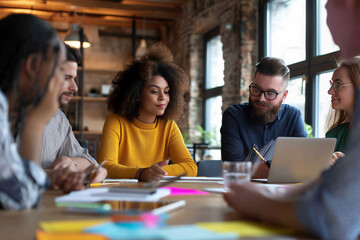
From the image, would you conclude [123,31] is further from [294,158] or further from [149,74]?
[294,158]

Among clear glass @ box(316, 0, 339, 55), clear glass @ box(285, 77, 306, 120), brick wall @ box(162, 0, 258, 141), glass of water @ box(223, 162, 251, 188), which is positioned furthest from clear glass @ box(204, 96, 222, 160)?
glass of water @ box(223, 162, 251, 188)

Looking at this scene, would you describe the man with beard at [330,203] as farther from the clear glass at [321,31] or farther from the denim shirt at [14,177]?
the clear glass at [321,31]

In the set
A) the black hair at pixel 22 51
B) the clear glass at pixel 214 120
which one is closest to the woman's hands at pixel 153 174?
the black hair at pixel 22 51

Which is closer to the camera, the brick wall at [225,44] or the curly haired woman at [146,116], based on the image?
the curly haired woman at [146,116]

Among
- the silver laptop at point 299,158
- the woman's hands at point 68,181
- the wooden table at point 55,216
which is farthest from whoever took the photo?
the silver laptop at point 299,158

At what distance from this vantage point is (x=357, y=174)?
85 centimetres

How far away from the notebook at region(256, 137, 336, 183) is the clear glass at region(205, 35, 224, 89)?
469 centimetres

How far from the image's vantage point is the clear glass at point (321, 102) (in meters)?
4.34

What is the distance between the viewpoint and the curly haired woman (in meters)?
2.66

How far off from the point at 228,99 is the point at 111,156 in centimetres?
372

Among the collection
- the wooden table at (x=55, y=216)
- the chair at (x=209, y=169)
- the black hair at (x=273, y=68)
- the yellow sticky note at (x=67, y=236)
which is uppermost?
the black hair at (x=273, y=68)

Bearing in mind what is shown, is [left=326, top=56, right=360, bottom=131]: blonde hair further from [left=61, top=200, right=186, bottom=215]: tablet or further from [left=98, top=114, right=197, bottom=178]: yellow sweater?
[left=61, top=200, right=186, bottom=215]: tablet

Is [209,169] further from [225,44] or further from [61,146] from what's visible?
[225,44]

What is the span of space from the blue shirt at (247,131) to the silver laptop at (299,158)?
75 cm
